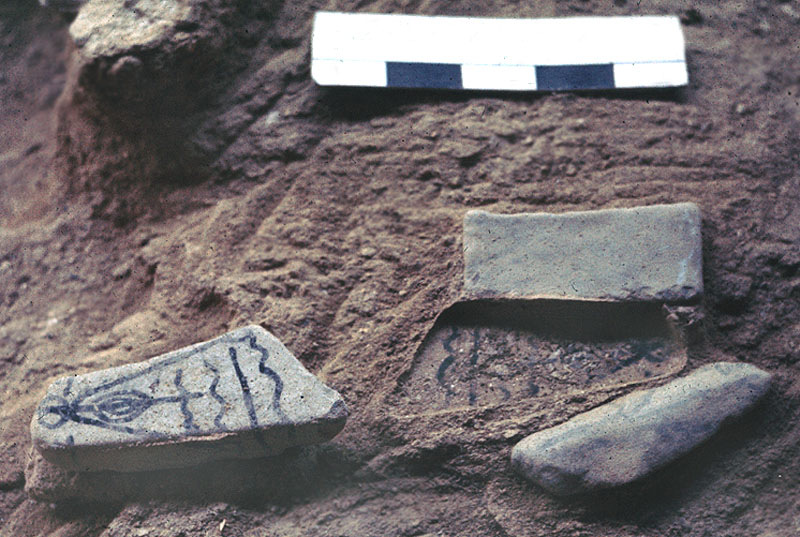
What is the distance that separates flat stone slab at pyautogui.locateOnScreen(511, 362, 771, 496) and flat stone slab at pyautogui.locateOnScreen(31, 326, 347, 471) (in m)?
0.32

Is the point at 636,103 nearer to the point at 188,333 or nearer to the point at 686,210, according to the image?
the point at 686,210

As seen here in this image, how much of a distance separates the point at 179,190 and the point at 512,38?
732 mm

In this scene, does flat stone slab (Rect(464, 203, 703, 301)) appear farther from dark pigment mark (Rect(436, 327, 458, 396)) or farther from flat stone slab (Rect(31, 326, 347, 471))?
flat stone slab (Rect(31, 326, 347, 471))

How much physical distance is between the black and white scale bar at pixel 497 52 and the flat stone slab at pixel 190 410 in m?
0.64

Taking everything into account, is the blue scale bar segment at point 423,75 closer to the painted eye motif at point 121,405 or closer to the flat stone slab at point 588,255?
the flat stone slab at point 588,255

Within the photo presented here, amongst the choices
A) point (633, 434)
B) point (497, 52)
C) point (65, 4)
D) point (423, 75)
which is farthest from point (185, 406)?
point (65, 4)

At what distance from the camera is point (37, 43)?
2.21 meters

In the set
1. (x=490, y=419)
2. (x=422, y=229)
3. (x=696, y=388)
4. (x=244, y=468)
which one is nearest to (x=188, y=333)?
(x=244, y=468)

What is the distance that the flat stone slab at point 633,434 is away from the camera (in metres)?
1.33

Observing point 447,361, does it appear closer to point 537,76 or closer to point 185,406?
point 185,406

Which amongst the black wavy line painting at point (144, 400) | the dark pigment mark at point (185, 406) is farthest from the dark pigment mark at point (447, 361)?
the dark pigment mark at point (185, 406)

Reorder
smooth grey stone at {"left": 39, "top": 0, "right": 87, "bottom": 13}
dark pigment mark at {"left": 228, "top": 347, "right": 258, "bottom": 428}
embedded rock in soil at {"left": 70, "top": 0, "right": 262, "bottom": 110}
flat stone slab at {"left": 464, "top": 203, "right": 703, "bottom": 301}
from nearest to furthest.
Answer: dark pigment mark at {"left": 228, "top": 347, "right": 258, "bottom": 428}, flat stone slab at {"left": 464, "top": 203, "right": 703, "bottom": 301}, embedded rock in soil at {"left": 70, "top": 0, "right": 262, "bottom": 110}, smooth grey stone at {"left": 39, "top": 0, "right": 87, "bottom": 13}

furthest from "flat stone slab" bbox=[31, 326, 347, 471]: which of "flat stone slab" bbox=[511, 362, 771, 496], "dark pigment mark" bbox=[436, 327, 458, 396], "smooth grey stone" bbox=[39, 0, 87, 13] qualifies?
"smooth grey stone" bbox=[39, 0, 87, 13]

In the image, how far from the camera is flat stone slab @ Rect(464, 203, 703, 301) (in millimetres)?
1462
